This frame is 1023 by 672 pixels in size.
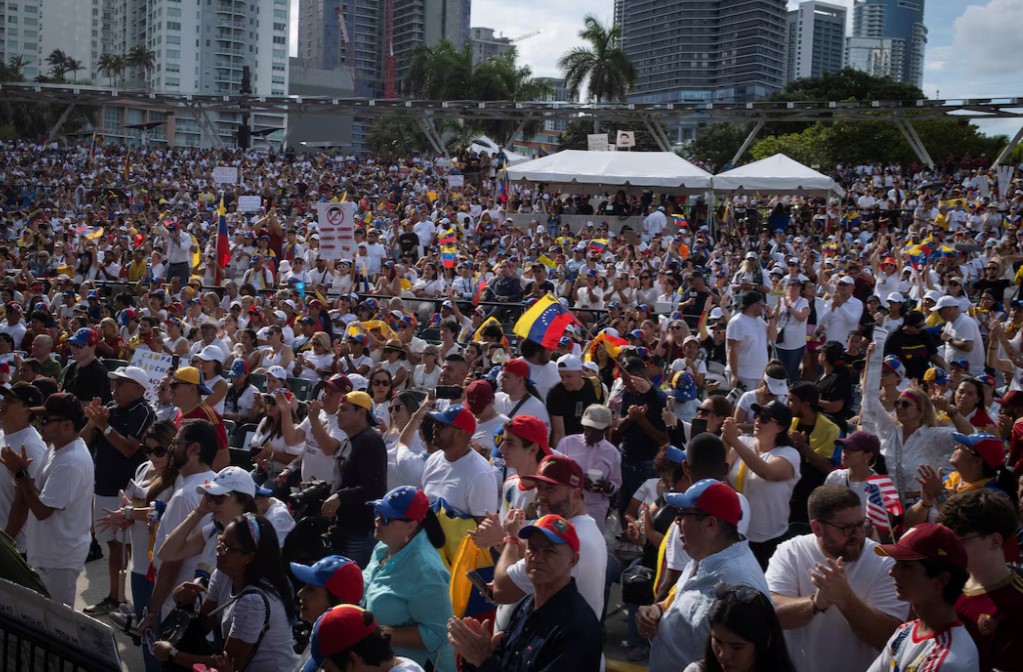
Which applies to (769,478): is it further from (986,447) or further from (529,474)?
(529,474)

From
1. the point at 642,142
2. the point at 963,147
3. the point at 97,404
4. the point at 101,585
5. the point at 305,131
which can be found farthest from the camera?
the point at 305,131

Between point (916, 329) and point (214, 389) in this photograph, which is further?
point (916, 329)

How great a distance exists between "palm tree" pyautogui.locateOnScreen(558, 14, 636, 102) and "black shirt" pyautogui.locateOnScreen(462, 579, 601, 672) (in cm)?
6166

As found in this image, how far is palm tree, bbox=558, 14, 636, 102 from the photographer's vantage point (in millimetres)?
62844

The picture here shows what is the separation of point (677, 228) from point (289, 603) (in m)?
20.9

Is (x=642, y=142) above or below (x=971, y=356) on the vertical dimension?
above

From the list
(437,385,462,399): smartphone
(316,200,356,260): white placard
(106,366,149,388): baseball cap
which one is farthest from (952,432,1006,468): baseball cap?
(316,200,356,260): white placard

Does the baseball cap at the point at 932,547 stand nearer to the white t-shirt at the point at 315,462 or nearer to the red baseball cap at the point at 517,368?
the red baseball cap at the point at 517,368

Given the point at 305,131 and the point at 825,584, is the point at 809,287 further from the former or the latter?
the point at 305,131

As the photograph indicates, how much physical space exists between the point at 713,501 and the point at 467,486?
1892mm

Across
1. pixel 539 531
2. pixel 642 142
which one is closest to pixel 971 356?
pixel 539 531

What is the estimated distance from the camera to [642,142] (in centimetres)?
7525

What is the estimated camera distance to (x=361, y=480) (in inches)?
235

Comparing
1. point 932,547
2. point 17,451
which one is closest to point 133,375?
point 17,451
